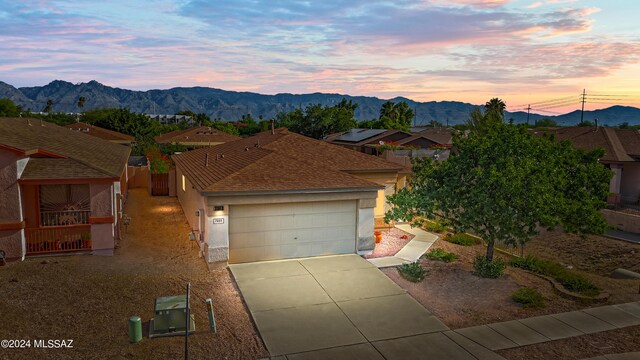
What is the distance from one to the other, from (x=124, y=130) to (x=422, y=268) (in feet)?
207

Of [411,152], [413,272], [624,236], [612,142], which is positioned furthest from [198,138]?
[624,236]

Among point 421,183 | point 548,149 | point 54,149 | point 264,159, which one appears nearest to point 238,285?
point 264,159

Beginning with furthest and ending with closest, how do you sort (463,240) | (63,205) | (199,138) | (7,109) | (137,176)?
(7,109)
(199,138)
(137,176)
(463,240)
(63,205)

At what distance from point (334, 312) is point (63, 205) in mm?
12036

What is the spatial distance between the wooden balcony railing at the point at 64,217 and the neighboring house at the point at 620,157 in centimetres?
3081

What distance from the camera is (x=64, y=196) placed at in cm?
1812

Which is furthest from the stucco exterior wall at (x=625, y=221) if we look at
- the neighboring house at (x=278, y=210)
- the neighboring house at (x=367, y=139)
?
the neighboring house at (x=367, y=139)

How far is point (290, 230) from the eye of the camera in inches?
666

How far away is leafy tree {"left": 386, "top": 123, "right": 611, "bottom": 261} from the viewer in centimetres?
1459

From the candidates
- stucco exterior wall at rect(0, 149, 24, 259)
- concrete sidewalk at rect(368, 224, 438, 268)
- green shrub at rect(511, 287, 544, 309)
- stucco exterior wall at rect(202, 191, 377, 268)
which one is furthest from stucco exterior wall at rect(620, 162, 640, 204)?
stucco exterior wall at rect(0, 149, 24, 259)

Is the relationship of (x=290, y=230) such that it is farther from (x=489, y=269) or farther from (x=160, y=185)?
(x=160, y=185)

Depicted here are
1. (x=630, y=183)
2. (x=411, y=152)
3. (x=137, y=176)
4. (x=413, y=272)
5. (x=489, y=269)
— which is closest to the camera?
(x=413, y=272)

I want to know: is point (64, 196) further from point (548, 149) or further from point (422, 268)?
point (548, 149)

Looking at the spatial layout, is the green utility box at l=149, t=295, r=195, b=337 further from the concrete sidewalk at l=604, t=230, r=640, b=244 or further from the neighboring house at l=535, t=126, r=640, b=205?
the neighboring house at l=535, t=126, r=640, b=205
